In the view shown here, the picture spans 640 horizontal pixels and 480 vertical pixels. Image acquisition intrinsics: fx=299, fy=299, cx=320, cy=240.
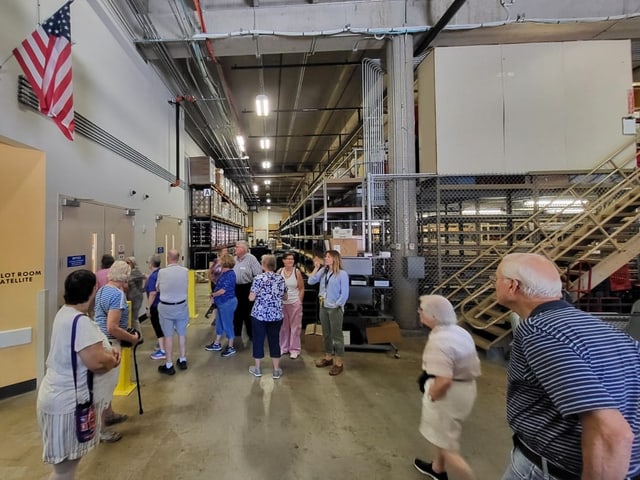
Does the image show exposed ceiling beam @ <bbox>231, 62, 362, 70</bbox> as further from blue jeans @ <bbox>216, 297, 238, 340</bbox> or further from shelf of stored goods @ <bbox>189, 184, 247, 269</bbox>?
blue jeans @ <bbox>216, 297, 238, 340</bbox>

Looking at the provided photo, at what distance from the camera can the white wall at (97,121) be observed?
307cm

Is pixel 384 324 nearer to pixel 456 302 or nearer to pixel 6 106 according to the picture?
pixel 456 302

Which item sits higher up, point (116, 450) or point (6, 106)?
point (6, 106)

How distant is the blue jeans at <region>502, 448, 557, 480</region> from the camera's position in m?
1.04

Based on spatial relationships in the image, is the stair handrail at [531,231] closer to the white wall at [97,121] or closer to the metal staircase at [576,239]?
the metal staircase at [576,239]

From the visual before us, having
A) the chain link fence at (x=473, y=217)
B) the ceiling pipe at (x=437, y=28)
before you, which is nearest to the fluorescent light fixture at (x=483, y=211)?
the chain link fence at (x=473, y=217)

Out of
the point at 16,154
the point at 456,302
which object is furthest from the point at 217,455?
the point at 456,302

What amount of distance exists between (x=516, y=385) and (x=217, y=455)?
236 cm

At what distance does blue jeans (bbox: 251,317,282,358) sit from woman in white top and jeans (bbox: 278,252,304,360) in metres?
0.68

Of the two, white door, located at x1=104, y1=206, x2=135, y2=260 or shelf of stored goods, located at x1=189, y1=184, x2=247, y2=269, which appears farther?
shelf of stored goods, located at x1=189, y1=184, x2=247, y2=269

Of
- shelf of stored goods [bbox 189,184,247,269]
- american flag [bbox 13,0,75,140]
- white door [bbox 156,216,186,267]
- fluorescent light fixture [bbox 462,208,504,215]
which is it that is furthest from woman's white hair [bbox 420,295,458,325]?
shelf of stored goods [bbox 189,184,247,269]

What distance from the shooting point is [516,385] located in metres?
1.11

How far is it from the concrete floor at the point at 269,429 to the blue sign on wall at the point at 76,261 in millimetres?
1520

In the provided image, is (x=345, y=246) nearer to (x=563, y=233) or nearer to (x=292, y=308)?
(x=292, y=308)
